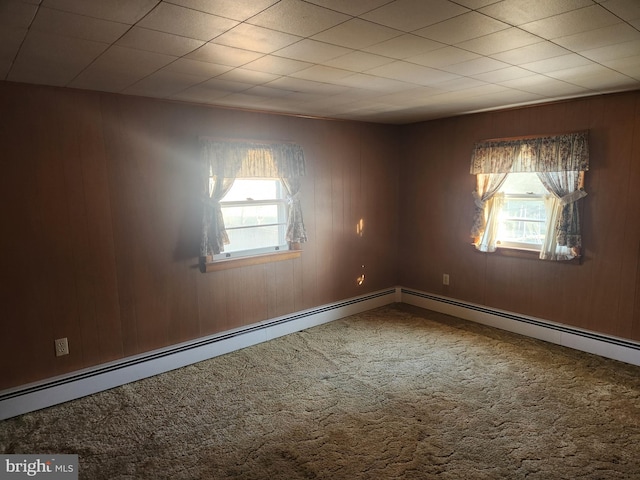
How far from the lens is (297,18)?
1.85 meters

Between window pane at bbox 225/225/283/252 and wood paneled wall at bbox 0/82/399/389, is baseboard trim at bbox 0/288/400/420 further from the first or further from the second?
window pane at bbox 225/225/283/252

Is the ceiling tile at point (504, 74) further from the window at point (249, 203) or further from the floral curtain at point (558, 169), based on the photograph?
the window at point (249, 203)

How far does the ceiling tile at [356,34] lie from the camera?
6.42 feet

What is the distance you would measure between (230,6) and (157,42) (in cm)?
60

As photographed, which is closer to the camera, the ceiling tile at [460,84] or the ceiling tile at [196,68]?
the ceiling tile at [196,68]

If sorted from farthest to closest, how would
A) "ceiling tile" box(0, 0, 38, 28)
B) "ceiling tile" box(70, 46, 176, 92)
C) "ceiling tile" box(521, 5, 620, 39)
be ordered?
"ceiling tile" box(70, 46, 176, 92)
"ceiling tile" box(521, 5, 620, 39)
"ceiling tile" box(0, 0, 38, 28)

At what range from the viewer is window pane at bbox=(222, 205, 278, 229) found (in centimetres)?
413

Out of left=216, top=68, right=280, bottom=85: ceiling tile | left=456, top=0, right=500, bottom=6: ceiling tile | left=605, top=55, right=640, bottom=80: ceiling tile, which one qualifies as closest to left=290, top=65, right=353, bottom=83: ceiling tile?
left=216, top=68, right=280, bottom=85: ceiling tile

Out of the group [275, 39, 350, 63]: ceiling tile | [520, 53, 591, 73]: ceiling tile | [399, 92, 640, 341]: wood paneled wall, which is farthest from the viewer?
[399, 92, 640, 341]: wood paneled wall

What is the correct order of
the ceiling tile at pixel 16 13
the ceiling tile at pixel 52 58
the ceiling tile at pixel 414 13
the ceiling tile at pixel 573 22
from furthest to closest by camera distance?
the ceiling tile at pixel 52 58 < the ceiling tile at pixel 573 22 < the ceiling tile at pixel 414 13 < the ceiling tile at pixel 16 13

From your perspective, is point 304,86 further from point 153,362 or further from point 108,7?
point 153,362

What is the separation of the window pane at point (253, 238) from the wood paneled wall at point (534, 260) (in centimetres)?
191

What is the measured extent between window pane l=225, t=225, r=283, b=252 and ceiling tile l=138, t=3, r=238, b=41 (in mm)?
2358

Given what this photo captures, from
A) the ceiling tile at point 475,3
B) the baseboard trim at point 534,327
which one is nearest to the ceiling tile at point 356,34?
the ceiling tile at point 475,3
